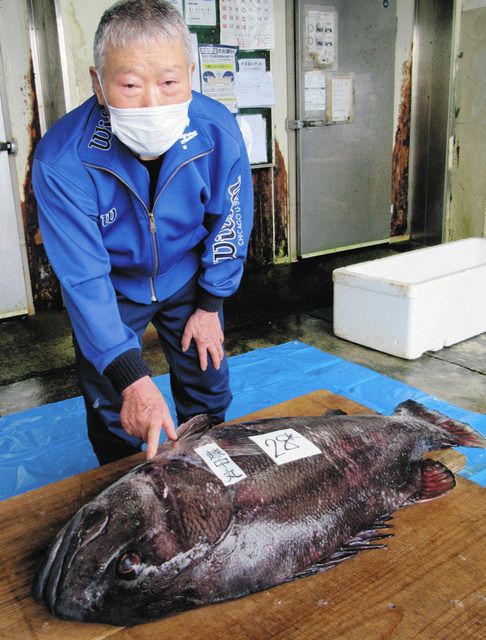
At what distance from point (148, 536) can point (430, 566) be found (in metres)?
0.70

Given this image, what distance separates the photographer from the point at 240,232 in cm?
228

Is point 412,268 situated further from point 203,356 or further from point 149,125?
point 149,125

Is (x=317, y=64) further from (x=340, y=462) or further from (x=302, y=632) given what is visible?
(x=302, y=632)

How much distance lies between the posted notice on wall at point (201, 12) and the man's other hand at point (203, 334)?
3931mm

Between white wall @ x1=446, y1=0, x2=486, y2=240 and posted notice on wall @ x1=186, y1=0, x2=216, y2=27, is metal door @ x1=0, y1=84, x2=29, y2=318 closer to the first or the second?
posted notice on wall @ x1=186, y1=0, x2=216, y2=27

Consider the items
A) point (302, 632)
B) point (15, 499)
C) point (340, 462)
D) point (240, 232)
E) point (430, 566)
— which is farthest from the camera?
point (240, 232)

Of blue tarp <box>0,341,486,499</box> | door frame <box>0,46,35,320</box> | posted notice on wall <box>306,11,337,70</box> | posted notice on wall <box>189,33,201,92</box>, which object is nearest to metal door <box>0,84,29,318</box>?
door frame <box>0,46,35,320</box>

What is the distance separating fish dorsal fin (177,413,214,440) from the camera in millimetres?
1719

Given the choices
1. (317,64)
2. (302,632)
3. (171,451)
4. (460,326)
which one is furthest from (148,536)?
(317,64)

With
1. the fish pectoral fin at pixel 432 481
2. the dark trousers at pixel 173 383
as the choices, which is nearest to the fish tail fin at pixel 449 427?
the fish pectoral fin at pixel 432 481

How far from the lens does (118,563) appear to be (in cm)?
134

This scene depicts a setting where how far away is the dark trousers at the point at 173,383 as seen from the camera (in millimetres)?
2164

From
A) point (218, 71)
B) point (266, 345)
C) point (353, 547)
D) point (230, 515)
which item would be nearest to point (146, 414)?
point (230, 515)

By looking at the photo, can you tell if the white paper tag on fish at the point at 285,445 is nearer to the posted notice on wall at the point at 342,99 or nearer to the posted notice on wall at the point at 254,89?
the posted notice on wall at the point at 254,89
